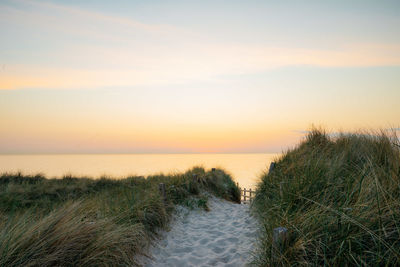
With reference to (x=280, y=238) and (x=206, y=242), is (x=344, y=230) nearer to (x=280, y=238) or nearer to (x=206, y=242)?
(x=280, y=238)

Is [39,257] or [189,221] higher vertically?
[39,257]

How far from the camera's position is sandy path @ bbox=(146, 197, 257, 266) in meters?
4.96

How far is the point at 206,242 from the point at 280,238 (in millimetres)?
3084

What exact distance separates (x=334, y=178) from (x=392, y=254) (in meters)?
2.26

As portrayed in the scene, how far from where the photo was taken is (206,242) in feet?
19.6

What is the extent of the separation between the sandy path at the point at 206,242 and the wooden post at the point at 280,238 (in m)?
1.23

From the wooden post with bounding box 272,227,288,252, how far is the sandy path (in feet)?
4.05

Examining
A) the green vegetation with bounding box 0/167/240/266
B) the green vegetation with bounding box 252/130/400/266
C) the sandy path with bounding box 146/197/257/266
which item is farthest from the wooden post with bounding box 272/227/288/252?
the green vegetation with bounding box 0/167/240/266

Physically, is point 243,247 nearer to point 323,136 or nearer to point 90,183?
point 323,136

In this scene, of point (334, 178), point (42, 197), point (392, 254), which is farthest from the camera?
point (42, 197)

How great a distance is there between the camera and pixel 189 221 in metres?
7.80

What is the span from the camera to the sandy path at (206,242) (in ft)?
16.3

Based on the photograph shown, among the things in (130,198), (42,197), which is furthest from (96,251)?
(42,197)

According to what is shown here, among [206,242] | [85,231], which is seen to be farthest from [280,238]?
[206,242]
